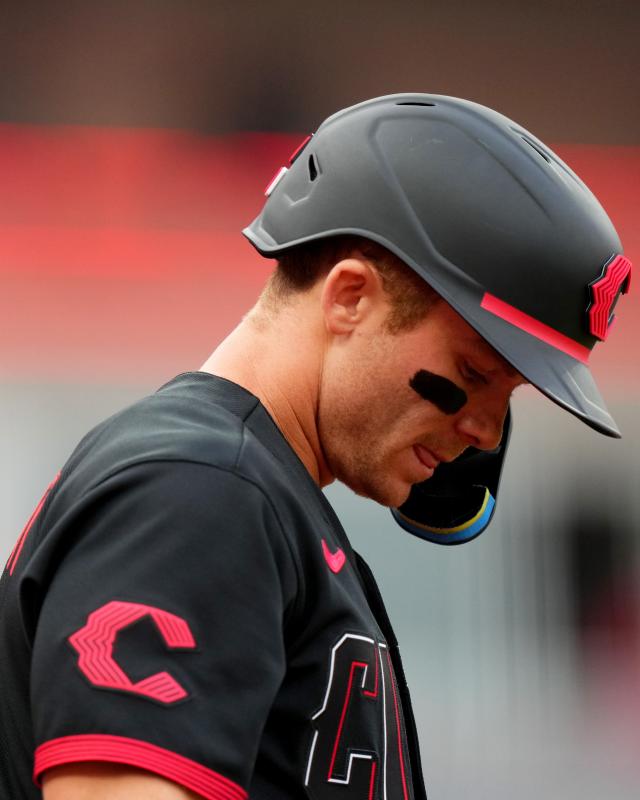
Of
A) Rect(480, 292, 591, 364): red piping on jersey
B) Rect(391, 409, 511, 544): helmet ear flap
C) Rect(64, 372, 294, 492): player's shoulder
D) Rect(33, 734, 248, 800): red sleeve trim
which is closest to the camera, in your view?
Rect(33, 734, 248, 800): red sleeve trim

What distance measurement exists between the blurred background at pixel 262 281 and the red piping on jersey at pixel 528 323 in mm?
2155

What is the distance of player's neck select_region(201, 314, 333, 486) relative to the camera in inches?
49.9

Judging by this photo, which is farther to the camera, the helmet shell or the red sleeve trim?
the helmet shell

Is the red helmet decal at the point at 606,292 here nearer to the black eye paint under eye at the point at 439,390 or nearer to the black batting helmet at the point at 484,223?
the black batting helmet at the point at 484,223

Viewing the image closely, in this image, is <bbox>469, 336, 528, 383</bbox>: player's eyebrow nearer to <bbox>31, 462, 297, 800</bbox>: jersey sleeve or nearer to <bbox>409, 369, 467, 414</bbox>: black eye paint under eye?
<bbox>409, 369, 467, 414</bbox>: black eye paint under eye

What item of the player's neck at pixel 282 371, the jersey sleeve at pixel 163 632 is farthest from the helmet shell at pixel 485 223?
the jersey sleeve at pixel 163 632

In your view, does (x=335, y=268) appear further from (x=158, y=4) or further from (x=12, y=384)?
(x=158, y=4)

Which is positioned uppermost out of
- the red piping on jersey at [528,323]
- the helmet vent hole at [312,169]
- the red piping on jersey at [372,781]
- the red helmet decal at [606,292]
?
the helmet vent hole at [312,169]

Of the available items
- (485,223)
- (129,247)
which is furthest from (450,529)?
(129,247)

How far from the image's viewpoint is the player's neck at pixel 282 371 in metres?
1.27

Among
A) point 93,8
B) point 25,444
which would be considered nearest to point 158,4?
point 93,8

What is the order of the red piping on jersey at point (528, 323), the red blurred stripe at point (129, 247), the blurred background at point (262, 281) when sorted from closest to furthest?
the red piping on jersey at point (528, 323)
the blurred background at point (262, 281)
the red blurred stripe at point (129, 247)

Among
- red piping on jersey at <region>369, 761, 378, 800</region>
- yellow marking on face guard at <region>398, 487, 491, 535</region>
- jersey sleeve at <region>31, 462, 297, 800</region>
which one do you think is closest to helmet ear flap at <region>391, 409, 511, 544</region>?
yellow marking on face guard at <region>398, 487, 491, 535</region>

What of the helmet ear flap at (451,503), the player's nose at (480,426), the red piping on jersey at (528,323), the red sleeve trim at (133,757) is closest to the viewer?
the red sleeve trim at (133,757)
